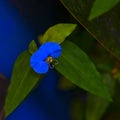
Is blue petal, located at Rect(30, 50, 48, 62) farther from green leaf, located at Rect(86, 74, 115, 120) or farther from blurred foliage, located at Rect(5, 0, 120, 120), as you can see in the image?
green leaf, located at Rect(86, 74, 115, 120)

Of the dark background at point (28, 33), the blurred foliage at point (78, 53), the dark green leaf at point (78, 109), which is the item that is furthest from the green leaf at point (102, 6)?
the dark green leaf at point (78, 109)

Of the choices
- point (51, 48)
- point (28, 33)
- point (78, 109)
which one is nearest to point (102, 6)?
point (51, 48)

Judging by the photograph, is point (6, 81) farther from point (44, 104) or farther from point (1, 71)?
point (44, 104)

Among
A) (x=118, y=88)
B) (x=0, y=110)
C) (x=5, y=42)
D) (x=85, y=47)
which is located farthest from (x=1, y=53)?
(x=118, y=88)

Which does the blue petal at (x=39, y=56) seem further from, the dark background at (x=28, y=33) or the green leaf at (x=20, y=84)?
the dark background at (x=28, y=33)

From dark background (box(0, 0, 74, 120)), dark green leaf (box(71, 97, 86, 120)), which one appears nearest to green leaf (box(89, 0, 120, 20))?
dark background (box(0, 0, 74, 120))

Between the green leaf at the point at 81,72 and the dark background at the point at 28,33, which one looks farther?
the dark background at the point at 28,33

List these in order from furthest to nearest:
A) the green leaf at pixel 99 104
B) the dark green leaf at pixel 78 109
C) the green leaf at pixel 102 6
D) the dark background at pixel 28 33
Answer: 1. the dark green leaf at pixel 78 109
2. the green leaf at pixel 99 104
3. the dark background at pixel 28 33
4. the green leaf at pixel 102 6
